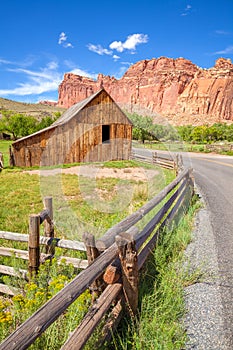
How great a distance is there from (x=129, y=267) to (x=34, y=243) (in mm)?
1676

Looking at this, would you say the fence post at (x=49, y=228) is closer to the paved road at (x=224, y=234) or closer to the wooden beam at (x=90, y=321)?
the wooden beam at (x=90, y=321)

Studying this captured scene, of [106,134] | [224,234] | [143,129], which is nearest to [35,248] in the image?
[224,234]

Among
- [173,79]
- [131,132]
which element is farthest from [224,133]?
[173,79]

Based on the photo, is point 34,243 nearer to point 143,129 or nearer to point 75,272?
point 75,272

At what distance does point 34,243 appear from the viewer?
367 centimetres

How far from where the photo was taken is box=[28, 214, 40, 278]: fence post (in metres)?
3.63

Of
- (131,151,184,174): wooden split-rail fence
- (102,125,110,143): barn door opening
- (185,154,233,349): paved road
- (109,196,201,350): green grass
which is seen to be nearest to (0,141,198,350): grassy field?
(109,196,201,350): green grass

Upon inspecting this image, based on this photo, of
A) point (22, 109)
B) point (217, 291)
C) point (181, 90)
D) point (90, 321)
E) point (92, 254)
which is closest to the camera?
point (90, 321)

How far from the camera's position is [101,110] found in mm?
18938

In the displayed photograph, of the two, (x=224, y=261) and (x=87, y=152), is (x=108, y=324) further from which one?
(x=87, y=152)

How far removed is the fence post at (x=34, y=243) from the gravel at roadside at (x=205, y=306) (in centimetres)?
229

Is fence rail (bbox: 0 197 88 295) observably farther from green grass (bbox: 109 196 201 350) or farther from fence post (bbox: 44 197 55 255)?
green grass (bbox: 109 196 201 350)

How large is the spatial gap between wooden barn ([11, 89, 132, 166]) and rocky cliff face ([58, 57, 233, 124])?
296ft

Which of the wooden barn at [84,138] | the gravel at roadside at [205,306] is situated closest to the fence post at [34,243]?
the gravel at roadside at [205,306]
